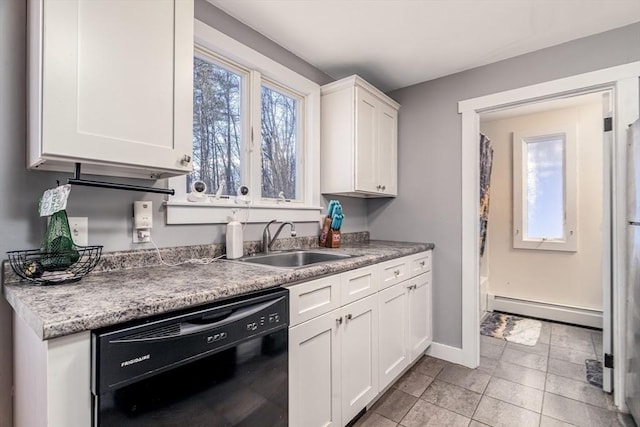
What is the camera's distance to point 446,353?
2.48 m

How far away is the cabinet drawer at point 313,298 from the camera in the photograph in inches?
49.9

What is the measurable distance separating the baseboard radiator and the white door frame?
1.53 m

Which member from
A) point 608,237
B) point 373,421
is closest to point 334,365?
point 373,421

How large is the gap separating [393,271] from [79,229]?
1652mm

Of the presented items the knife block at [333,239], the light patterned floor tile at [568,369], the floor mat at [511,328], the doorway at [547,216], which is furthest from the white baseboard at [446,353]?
the knife block at [333,239]

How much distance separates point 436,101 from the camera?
260 cm

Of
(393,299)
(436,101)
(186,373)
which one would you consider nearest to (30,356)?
(186,373)

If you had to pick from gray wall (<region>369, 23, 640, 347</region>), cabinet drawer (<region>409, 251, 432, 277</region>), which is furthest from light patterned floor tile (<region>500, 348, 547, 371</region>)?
cabinet drawer (<region>409, 251, 432, 277</region>)

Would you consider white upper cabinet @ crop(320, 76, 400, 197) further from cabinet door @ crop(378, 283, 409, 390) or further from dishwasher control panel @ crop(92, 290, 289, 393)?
dishwasher control panel @ crop(92, 290, 289, 393)

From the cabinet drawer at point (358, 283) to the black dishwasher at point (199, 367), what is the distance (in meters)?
0.44

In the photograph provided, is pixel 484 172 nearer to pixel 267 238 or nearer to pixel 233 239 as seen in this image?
pixel 267 238

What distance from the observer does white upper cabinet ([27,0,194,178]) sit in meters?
0.93

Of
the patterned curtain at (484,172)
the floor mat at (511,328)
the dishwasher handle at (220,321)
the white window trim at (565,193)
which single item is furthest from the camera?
the white window trim at (565,193)

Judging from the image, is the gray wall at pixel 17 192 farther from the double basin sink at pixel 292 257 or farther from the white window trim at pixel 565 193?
the white window trim at pixel 565 193
